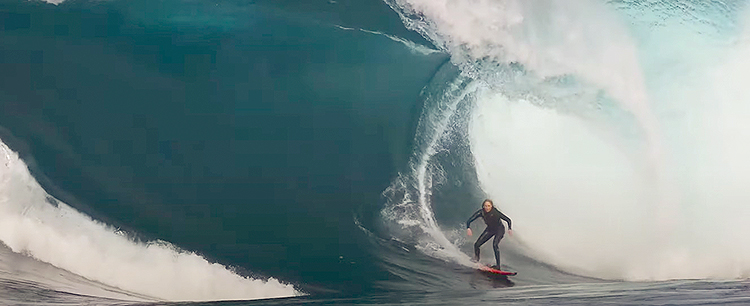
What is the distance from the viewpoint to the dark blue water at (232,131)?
581 centimetres

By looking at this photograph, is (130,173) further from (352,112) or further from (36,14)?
(352,112)

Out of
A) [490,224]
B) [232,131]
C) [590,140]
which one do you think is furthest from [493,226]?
[232,131]

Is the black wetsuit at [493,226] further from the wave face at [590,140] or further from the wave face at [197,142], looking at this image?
the wave face at [197,142]

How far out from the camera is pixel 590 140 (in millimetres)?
6570

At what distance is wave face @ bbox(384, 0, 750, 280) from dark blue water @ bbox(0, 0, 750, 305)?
42 cm

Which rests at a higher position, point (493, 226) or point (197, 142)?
point (197, 142)

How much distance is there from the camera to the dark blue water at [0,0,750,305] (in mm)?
5812

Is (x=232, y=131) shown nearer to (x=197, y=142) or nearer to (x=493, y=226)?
(x=197, y=142)

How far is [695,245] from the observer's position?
6426mm

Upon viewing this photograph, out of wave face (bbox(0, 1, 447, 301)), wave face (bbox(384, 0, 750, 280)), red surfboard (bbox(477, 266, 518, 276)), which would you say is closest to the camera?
wave face (bbox(0, 1, 447, 301))

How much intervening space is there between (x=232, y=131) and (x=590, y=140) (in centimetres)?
374

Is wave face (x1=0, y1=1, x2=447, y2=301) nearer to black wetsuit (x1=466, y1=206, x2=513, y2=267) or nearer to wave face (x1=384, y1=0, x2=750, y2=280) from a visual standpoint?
wave face (x1=384, y1=0, x2=750, y2=280)

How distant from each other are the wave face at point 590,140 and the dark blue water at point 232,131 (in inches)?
16.4

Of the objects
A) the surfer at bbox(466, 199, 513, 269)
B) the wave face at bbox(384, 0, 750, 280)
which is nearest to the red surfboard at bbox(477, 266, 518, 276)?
the surfer at bbox(466, 199, 513, 269)
